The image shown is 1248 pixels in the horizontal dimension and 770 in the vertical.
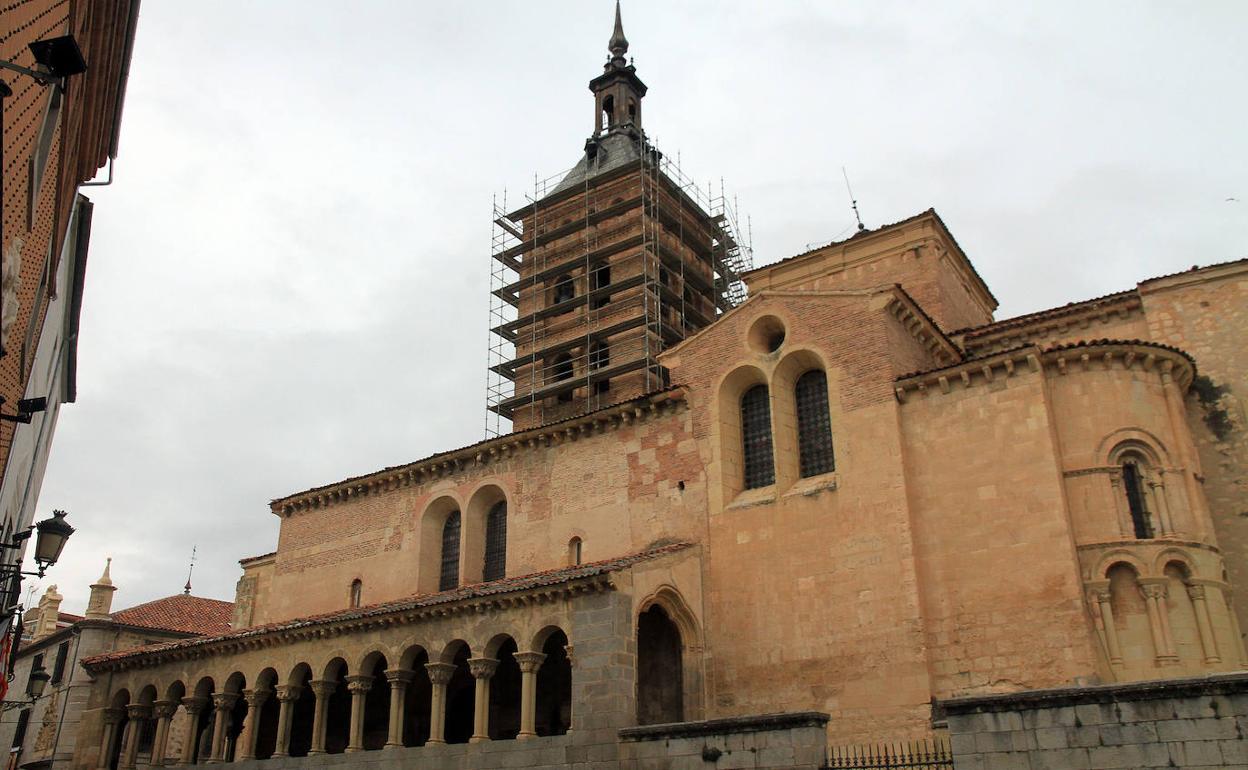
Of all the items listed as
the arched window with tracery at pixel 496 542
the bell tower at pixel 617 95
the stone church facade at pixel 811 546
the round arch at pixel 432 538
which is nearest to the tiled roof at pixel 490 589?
the stone church facade at pixel 811 546

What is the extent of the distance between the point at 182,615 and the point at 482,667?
25.0 metres

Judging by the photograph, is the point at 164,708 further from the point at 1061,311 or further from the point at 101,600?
the point at 1061,311

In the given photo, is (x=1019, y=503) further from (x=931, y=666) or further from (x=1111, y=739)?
(x=1111, y=739)

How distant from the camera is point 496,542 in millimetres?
27625

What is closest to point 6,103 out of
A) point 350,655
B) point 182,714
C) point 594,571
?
point 594,571

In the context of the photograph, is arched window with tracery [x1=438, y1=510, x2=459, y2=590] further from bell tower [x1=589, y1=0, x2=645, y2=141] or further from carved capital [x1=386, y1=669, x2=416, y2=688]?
bell tower [x1=589, y1=0, x2=645, y2=141]

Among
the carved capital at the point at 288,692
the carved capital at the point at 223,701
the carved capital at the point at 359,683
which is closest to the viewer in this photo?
Answer: the carved capital at the point at 359,683

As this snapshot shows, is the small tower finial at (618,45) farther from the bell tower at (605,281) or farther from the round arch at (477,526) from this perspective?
the round arch at (477,526)

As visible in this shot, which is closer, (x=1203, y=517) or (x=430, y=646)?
(x=1203, y=517)

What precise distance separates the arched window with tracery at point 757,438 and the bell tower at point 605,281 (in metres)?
12.4

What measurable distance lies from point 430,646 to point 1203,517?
15631mm

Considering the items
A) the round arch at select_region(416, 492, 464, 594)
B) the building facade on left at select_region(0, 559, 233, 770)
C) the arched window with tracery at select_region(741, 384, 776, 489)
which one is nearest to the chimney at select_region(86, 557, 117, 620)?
the building facade on left at select_region(0, 559, 233, 770)

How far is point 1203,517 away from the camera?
1911cm

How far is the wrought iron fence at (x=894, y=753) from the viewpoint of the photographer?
16.1 m
